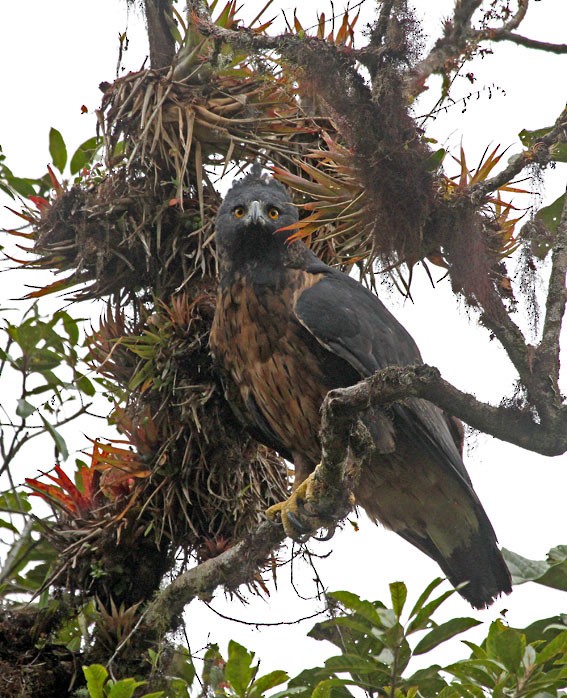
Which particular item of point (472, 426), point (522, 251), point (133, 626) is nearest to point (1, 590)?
point (133, 626)

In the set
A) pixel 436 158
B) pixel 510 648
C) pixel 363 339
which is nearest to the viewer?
pixel 510 648

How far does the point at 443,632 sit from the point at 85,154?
313 centimetres

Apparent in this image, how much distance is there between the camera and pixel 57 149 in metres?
5.04

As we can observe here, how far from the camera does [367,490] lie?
492 cm

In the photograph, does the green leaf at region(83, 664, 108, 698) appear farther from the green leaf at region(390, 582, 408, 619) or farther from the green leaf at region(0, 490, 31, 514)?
the green leaf at region(0, 490, 31, 514)

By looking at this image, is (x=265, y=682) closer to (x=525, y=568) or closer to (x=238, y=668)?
(x=238, y=668)

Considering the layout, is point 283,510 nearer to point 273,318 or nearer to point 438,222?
point 273,318

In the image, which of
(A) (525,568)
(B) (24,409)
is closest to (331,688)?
(A) (525,568)

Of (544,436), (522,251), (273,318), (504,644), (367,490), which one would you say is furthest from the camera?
(367,490)

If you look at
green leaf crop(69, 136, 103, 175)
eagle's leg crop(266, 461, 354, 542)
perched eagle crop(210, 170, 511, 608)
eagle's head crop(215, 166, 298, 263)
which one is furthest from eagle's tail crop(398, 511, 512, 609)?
green leaf crop(69, 136, 103, 175)

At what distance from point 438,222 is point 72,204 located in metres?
2.07

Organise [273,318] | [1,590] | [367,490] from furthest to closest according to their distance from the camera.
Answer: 1. [367,490]
2. [273,318]
3. [1,590]

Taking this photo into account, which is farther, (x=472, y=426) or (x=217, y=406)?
(x=217, y=406)

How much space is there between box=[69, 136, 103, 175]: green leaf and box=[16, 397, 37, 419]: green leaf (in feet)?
3.99
